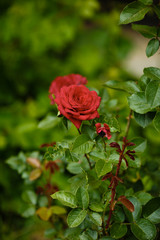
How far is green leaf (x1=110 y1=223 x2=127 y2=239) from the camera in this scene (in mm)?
783

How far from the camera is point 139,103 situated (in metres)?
0.79

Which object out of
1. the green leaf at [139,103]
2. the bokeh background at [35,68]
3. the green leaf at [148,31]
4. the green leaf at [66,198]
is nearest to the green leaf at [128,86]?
the green leaf at [139,103]

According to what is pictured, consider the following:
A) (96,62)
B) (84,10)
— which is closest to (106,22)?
(96,62)

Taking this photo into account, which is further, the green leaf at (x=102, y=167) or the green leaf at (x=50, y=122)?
the green leaf at (x=50, y=122)

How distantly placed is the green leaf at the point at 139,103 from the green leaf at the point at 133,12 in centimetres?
21

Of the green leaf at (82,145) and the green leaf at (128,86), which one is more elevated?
the green leaf at (128,86)

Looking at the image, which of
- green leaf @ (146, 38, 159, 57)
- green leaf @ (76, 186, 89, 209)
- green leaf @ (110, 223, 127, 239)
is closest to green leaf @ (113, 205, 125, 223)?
green leaf @ (110, 223, 127, 239)

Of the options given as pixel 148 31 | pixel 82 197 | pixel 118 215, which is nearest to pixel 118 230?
pixel 118 215

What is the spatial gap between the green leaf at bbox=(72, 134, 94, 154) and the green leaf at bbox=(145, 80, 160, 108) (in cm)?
21

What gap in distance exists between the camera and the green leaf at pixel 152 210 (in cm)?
80

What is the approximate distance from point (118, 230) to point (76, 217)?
14 centimetres

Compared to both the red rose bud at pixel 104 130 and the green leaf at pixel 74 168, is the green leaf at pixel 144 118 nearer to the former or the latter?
the red rose bud at pixel 104 130

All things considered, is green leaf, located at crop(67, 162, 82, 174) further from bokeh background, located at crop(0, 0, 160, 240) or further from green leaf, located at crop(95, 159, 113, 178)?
bokeh background, located at crop(0, 0, 160, 240)

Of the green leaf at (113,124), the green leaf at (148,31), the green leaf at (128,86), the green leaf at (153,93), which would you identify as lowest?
the green leaf at (113,124)
